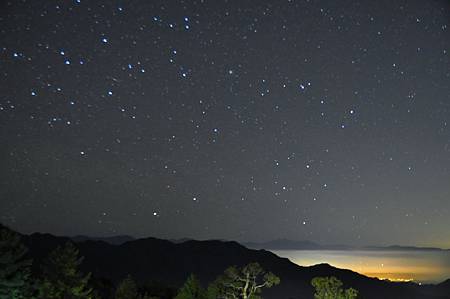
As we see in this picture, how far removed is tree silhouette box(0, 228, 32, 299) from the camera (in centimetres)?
1722

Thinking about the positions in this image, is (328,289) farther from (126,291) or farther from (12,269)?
(12,269)

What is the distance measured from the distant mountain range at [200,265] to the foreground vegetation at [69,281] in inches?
2940

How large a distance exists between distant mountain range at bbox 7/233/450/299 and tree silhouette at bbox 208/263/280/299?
76706mm

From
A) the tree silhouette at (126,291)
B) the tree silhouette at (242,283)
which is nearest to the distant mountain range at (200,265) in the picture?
the tree silhouette at (126,291)

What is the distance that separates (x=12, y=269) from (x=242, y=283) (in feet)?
29.4

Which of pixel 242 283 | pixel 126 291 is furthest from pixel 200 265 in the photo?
pixel 242 283

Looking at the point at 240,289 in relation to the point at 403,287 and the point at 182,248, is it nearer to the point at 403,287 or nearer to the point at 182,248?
the point at 403,287

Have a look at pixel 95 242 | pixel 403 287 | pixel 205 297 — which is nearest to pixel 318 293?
pixel 205 297

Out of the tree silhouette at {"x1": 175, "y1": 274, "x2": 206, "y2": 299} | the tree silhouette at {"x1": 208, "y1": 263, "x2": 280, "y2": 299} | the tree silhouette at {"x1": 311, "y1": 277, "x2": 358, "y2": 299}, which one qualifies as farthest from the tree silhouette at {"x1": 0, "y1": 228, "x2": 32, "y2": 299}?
the tree silhouette at {"x1": 311, "y1": 277, "x2": 358, "y2": 299}

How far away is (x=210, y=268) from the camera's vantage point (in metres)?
146

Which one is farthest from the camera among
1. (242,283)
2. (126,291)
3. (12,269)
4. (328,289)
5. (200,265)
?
(200,265)

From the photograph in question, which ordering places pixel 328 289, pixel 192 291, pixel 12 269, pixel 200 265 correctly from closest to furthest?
1. pixel 12 269
2. pixel 328 289
3. pixel 192 291
4. pixel 200 265

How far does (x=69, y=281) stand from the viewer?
2073cm

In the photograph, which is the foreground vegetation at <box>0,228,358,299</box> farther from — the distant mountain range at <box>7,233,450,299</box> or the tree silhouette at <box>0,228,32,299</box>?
the distant mountain range at <box>7,233,450,299</box>
